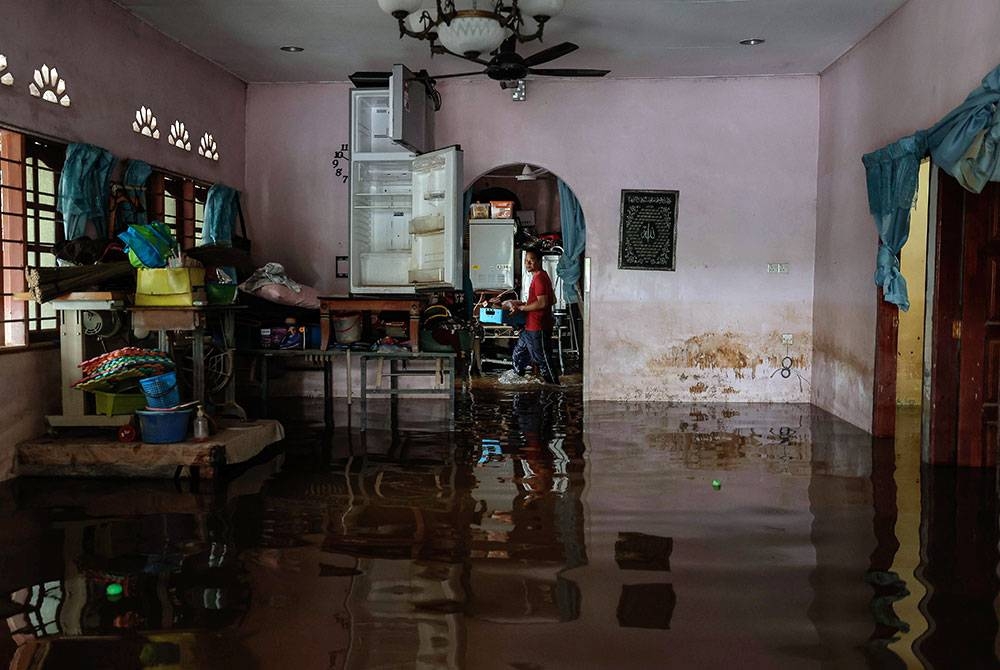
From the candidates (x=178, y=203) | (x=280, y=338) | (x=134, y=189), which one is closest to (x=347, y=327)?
(x=280, y=338)

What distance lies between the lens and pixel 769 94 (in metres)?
9.43

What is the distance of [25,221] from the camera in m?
6.11

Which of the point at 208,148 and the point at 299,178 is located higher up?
the point at 208,148

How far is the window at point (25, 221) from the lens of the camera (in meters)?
5.94

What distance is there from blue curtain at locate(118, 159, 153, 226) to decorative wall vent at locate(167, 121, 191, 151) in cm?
80

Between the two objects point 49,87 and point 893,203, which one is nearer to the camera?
point 49,87

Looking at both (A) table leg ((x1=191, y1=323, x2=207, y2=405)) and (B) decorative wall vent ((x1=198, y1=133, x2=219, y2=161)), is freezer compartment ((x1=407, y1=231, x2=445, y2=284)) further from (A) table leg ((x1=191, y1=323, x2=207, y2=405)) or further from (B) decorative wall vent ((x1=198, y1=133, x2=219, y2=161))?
(A) table leg ((x1=191, y1=323, x2=207, y2=405))

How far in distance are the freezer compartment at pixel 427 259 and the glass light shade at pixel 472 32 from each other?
2567 millimetres

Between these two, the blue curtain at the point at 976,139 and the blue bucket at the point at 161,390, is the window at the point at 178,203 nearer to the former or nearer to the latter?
the blue bucket at the point at 161,390

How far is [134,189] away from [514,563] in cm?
487

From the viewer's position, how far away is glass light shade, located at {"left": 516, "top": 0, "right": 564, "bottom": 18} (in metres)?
5.83

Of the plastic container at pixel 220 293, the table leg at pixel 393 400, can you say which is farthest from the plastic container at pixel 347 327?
the plastic container at pixel 220 293

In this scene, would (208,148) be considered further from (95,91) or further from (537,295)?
(537,295)

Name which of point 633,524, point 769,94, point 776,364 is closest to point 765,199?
point 769,94
